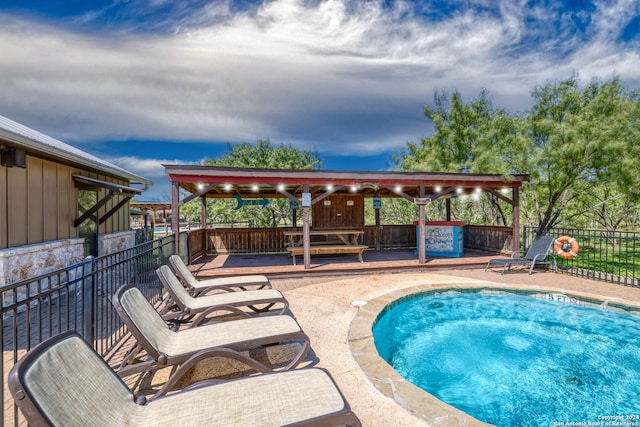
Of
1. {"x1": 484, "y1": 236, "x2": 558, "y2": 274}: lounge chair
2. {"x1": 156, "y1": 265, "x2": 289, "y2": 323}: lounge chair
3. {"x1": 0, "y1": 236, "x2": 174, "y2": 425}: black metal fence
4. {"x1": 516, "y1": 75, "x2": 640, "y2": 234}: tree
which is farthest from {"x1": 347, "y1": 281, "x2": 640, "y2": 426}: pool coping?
{"x1": 516, "y1": 75, "x2": 640, "y2": 234}: tree

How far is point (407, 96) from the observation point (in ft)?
63.5

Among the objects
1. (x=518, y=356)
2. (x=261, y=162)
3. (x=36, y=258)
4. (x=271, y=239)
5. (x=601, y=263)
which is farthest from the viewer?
(x=261, y=162)

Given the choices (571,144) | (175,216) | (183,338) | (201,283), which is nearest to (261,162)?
(175,216)

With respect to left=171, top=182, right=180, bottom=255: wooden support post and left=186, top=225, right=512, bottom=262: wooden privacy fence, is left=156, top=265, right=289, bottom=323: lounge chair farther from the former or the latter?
left=186, top=225, right=512, bottom=262: wooden privacy fence

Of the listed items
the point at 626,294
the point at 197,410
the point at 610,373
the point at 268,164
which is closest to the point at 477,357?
the point at 610,373

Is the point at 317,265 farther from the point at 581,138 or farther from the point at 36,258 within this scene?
the point at 581,138

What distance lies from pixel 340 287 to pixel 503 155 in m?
9.49

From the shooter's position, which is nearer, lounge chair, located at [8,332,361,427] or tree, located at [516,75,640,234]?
lounge chair, located at [8,332,361,427]

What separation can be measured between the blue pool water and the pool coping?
216 millimetres

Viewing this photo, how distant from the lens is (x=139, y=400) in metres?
1.98

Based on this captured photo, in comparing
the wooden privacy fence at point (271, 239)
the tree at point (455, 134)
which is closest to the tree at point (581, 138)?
the wooden privacy fence at point (271, 239)

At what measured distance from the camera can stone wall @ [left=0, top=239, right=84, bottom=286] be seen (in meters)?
5.30

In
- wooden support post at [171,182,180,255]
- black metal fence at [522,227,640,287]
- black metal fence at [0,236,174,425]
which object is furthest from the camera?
wooden support post at [171,182,180,255]

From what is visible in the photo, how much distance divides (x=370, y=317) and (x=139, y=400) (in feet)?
11.5
